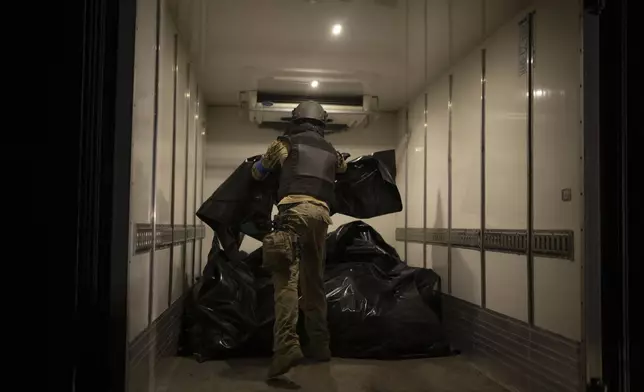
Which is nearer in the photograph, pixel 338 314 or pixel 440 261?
pixel 338 314

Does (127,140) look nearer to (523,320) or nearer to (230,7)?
(230,7)

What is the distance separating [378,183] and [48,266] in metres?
2.85

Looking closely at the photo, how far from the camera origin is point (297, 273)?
304cm

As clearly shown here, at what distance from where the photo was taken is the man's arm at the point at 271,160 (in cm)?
331

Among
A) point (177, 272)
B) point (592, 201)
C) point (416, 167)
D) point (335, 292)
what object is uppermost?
point (416, 167)

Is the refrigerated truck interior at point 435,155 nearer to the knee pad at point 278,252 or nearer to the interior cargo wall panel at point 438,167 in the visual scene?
the interior cargo wall panel at point 438,167

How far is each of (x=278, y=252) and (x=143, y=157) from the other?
1015mm

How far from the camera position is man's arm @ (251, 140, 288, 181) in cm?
331

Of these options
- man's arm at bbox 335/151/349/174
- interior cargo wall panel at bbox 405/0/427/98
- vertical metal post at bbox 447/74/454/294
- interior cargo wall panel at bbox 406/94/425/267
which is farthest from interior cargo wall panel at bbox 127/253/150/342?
interior cargo wall panel at bbox 406/94/425/267

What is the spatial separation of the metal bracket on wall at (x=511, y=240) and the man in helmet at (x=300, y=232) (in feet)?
3.18

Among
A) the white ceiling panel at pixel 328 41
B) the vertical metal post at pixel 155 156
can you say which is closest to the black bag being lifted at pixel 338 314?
the vertical metal post at pixel 155 156

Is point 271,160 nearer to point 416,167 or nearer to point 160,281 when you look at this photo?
point 160,281

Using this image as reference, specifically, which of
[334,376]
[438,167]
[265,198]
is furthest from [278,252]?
[438,167]

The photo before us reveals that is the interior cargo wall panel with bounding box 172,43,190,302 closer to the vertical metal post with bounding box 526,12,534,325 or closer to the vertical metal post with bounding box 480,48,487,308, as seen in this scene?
the vertical metal post with bounding box 480,48,487,308
